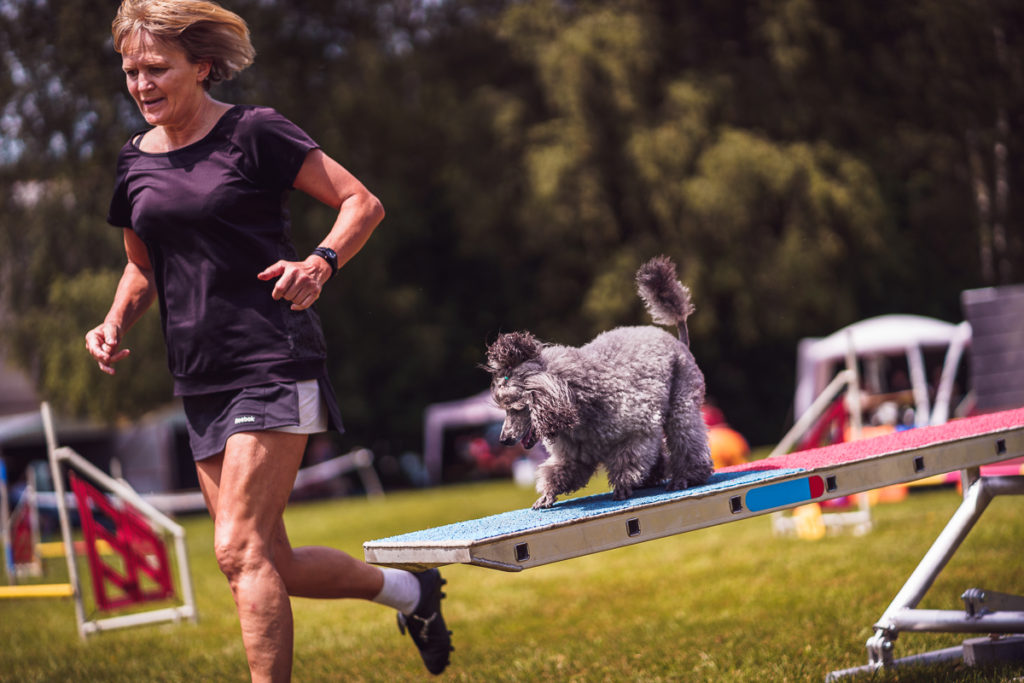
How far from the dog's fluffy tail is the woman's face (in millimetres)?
1443

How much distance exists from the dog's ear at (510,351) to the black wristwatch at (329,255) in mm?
486

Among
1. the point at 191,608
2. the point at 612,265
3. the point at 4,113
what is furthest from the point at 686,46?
the point at 191,608

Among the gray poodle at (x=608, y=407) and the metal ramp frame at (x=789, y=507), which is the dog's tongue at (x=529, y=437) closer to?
the gray poodle at (x=608, y=407)

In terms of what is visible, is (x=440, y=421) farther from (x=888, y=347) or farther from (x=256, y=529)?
(x=256, y=529)

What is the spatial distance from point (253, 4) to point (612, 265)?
881cm

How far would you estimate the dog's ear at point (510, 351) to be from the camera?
2660 millimetres

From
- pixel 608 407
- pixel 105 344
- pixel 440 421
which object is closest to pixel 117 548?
pixel 105 344

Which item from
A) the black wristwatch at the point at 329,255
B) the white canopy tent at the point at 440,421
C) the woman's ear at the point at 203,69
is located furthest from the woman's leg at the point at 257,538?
the white canopy tent at the point at 440,421

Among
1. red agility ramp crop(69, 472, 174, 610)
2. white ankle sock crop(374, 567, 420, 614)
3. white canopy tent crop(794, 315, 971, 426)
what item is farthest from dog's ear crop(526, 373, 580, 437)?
white canopy tent crop(794, 315, 971, 426)

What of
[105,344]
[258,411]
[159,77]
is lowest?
[258,411]

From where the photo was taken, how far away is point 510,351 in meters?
2.66

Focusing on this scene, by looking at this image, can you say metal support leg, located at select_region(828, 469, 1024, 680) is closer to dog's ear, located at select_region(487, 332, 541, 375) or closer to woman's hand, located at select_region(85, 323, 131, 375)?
dog's ear, located at select_region(487, 332, 541, 375)

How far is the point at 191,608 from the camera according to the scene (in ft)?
21.3

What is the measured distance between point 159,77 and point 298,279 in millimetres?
730
